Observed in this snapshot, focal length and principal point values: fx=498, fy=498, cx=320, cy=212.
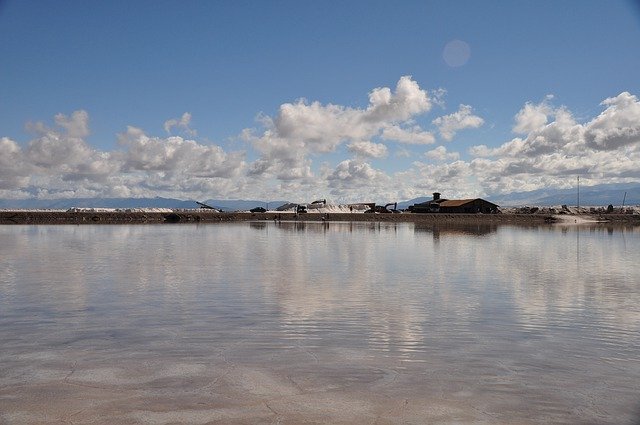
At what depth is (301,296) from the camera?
704 inches

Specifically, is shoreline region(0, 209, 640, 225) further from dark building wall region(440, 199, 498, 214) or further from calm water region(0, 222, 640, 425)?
calm water region(0, 222, 640, 425)

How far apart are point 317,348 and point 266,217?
12417 centimetres

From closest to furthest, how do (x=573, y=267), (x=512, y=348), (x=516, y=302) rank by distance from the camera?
(x=512, y=348)
(x=516, y=302)
(x=573, y=267)

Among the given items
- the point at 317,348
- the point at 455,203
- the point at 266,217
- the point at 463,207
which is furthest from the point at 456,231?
the point at 266,217

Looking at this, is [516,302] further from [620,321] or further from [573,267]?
[573,267]

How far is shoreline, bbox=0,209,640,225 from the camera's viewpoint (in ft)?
356

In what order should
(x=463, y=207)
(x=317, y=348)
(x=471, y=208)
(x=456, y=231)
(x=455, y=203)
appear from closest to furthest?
1. (x=317, y=348)
2. (x=456, y=231)
3. (x=463, y=207)
4. (x=471, y=208)
5. (x=455, y=203)

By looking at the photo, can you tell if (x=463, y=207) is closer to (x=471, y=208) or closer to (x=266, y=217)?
(x=471, y=208)

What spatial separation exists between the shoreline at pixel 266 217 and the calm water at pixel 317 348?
94223 millimetres

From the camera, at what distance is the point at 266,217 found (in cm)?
13450

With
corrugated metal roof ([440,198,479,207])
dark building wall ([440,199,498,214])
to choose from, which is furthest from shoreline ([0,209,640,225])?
corrugated metal roof ([440,198,479,207])

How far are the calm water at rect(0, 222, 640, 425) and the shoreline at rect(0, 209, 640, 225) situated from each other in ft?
309

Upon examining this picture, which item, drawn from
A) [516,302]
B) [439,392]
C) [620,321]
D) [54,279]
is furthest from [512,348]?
[54,279]

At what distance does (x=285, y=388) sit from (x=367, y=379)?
1.55 metres
